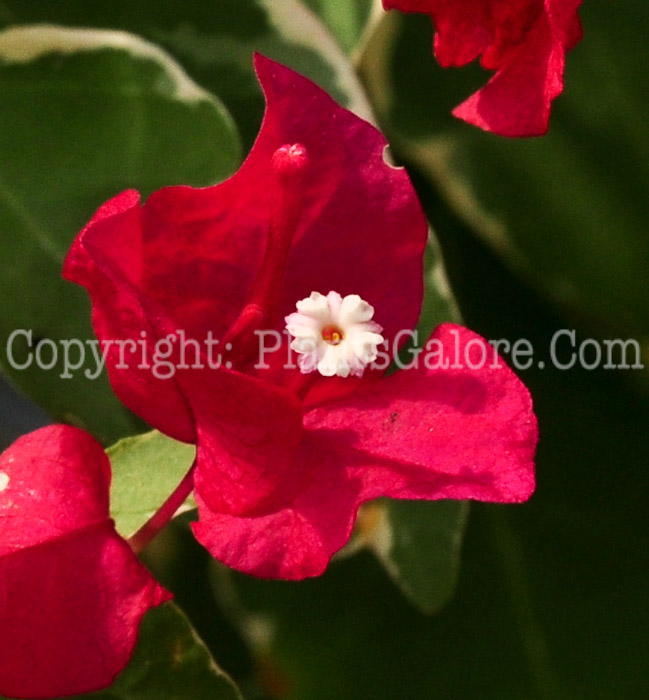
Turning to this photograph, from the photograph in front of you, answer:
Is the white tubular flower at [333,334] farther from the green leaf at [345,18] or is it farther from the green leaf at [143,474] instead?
the green leaf at [345,18]

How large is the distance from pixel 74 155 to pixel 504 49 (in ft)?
0.91

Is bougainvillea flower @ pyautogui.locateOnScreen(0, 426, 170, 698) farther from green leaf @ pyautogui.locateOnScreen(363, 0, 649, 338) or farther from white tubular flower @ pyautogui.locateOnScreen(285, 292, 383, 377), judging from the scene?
green leaf @ pyautogui.locateOnScreen(363, 0, 649, 338)

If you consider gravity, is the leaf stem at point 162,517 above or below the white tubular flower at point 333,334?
below

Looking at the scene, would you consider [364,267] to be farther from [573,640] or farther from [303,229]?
[573,640]

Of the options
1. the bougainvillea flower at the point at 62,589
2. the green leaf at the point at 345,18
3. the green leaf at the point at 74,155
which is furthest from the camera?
the green leaf at the point at 345,18

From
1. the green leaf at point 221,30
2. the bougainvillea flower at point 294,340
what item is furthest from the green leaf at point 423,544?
the green leaf at point 221,30

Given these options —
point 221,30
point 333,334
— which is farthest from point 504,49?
point 221,30

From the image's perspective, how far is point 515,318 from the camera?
2.30 feet

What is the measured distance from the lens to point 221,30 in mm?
622

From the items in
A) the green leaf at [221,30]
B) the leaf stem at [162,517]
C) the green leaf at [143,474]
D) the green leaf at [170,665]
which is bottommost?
the green leaf at [170,665]

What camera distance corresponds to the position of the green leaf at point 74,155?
552 mm

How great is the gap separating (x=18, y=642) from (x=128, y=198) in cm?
19

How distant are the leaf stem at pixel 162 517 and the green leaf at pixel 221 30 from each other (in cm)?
28

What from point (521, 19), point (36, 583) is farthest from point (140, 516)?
point (521, 19)
